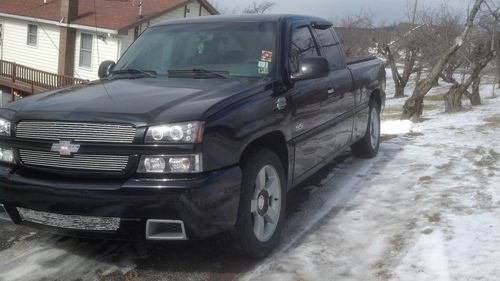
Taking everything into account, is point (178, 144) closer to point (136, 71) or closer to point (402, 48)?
point (136, 71)

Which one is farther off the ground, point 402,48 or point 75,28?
point 402,48

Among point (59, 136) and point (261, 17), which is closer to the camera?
point (59, 136)

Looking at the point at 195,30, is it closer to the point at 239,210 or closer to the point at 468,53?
the point at 239,210

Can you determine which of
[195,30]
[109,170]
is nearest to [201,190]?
[109,170]

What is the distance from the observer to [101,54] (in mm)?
24203

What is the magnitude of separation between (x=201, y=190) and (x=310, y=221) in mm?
1818

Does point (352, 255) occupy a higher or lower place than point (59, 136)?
lower

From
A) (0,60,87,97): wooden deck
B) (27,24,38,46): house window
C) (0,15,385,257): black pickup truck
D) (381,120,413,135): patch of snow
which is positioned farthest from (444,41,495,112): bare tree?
(27,24,38,46): house window

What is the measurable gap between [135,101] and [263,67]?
4.06 ft

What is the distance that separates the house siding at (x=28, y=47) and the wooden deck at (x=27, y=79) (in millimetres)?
1739

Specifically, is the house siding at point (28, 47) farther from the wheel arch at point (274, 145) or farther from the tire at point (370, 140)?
the wheel arch at point (274, 145)

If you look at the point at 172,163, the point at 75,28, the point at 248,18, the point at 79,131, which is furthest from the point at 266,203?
the point at 75,28

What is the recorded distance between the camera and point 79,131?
135 inches

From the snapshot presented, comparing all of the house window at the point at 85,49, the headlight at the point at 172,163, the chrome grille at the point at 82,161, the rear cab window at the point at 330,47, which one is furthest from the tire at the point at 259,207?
the house window at the point at 85,49
